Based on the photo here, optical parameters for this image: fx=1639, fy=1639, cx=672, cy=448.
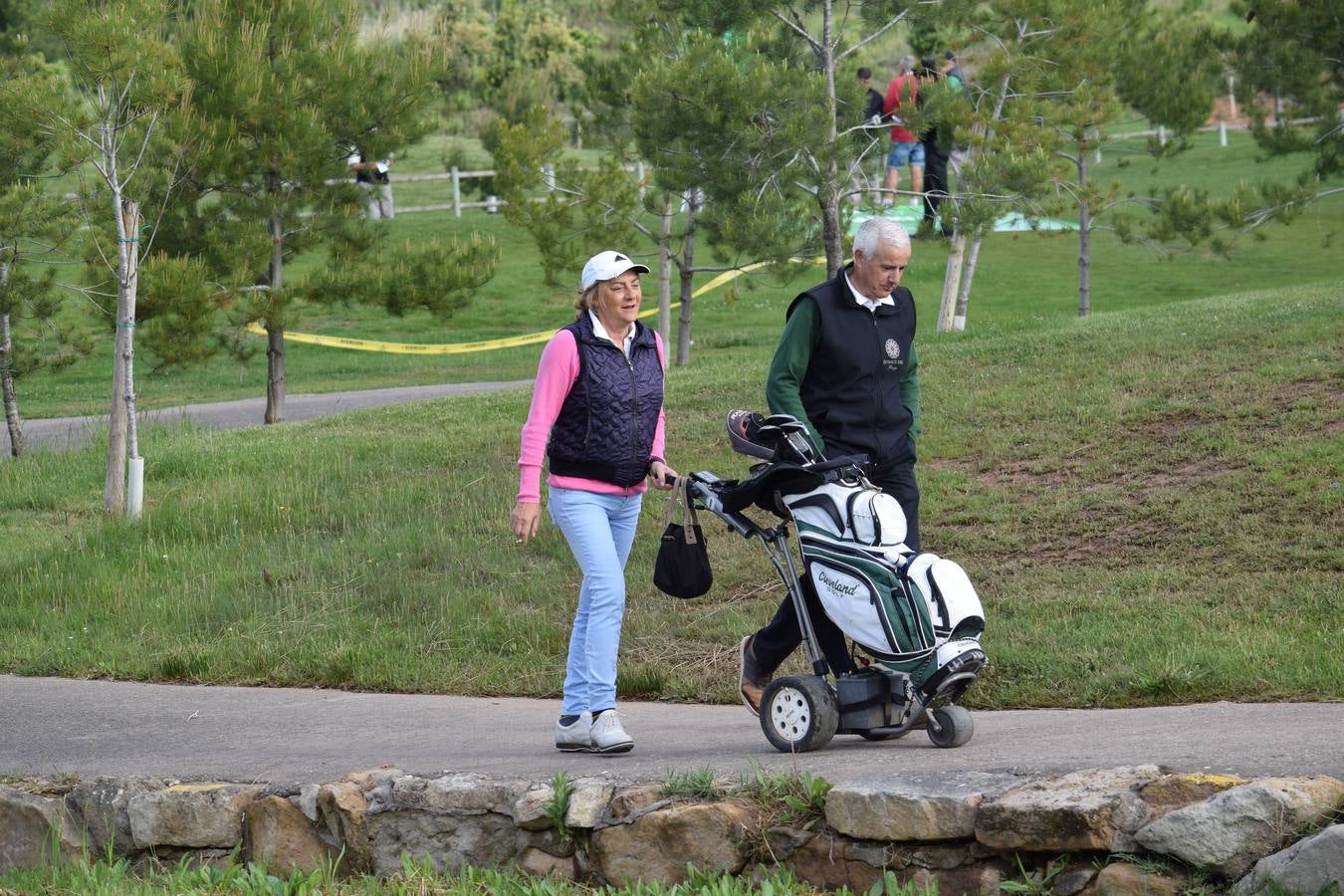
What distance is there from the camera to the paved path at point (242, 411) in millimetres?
17266

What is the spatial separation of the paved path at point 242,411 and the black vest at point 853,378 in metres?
11.7

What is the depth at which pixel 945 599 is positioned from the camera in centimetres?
548

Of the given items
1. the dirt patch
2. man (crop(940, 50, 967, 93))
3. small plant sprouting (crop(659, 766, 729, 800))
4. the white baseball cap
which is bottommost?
the dirt patch

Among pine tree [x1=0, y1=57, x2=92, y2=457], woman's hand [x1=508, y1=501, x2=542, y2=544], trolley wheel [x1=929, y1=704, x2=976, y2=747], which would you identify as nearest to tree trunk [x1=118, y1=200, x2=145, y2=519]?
pine tree [x1=0, y1=57, x2=92, y2=457]

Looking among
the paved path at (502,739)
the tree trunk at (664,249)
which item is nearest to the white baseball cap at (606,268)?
the paved path at (502,739)

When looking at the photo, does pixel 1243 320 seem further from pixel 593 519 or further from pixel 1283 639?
pixel 593 519

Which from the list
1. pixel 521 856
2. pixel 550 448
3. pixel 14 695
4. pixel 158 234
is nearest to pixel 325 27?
pixel 158 234

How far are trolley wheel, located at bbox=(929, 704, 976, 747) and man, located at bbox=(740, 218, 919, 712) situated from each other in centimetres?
47

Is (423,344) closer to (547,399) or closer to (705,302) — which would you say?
(705,302)

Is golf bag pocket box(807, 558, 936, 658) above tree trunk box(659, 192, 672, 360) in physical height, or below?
below

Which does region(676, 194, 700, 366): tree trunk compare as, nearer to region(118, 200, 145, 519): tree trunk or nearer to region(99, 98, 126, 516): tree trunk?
A: region(118, 200, 145, 519): tree trunk

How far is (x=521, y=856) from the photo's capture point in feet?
17.4

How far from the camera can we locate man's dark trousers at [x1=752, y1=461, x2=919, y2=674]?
6082 mm

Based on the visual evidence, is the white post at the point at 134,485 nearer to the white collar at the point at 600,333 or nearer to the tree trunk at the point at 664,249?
the white collar at the point at 600,333
